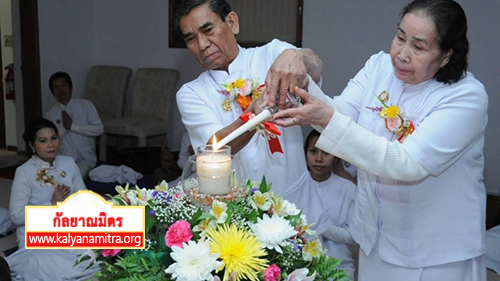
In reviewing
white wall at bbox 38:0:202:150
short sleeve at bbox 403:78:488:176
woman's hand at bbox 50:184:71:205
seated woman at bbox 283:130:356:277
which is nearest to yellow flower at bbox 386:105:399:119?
short sleeve at bbox 403:78:488:176

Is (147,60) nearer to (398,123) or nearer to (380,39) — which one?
(380,39)

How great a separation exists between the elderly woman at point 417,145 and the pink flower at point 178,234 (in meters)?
0.45

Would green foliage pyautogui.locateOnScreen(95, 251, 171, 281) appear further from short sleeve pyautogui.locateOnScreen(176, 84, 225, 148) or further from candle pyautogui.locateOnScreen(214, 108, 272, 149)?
short sleeve pyautogui.locateOnScreen(176, 84, 225, 148)

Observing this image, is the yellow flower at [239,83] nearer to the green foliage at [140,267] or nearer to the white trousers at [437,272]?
the white trousers at [437,272]

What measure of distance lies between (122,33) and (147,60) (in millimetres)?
539

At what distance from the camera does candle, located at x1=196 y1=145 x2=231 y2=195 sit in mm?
1087

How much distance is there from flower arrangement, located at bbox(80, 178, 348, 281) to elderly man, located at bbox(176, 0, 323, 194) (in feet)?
1.73

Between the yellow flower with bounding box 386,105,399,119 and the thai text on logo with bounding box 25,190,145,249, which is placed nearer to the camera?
the thai text on logo with bounding box 25,190,145,249

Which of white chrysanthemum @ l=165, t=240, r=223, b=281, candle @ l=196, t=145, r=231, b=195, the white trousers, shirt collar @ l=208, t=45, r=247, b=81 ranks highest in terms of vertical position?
shirt collar @ l=208, t=45, r=247, b=81

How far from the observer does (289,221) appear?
1.11m

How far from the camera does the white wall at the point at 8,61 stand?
22.8ft

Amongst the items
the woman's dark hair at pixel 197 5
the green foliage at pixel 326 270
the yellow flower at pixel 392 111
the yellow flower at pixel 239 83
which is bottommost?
the green foliage at pixel 326 270

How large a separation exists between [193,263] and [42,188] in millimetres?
2888

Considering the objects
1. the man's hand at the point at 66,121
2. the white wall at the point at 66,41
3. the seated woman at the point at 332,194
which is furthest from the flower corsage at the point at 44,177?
the white wall at the point at 66,41
